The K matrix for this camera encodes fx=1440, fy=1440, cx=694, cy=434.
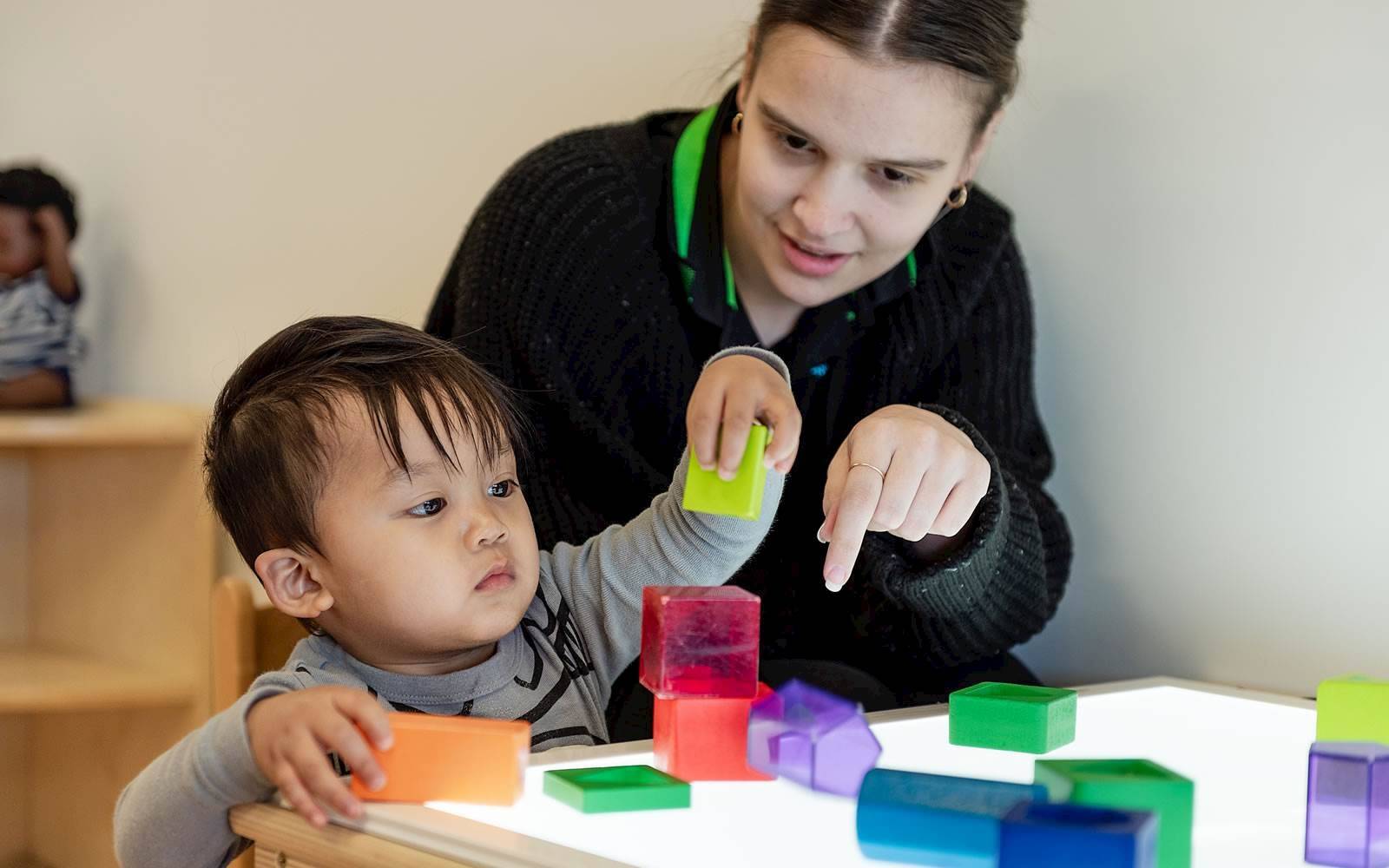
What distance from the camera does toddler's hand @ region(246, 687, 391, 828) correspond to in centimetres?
73

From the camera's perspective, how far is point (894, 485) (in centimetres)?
92

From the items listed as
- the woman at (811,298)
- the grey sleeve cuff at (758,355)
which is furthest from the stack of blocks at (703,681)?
the woman at (811,298)

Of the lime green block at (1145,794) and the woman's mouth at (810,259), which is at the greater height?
the woman's mouth at (810,259)

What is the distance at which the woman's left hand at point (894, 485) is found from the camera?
0.90 metres

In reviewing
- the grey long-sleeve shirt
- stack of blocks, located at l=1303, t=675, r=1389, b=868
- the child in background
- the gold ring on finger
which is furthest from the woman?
the child in background

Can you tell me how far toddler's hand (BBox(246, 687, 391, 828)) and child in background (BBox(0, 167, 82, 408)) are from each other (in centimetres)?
146

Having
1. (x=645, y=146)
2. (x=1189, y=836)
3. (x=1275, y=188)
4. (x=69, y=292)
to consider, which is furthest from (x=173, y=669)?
(x=1189, y=836)

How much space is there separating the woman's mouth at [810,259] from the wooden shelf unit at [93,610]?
1036mm

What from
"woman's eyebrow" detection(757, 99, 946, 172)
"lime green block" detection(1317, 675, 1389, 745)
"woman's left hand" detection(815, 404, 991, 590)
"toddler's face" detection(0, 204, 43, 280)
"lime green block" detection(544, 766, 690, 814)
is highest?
"woman's eyebrow" detection(757, 99, 946, 172)

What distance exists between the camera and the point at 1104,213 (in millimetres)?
1449

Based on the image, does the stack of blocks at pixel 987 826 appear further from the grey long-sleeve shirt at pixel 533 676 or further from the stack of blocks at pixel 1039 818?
the grey long-sleeve shirt at pixel 533 676

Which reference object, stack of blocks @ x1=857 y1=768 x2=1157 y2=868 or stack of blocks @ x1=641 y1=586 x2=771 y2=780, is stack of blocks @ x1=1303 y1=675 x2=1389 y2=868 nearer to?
stack of blocks @ x1=857 y1=768 x2=1157 y2=868

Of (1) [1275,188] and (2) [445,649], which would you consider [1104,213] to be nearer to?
(1) [1275,188]

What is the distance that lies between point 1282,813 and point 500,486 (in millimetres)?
552
